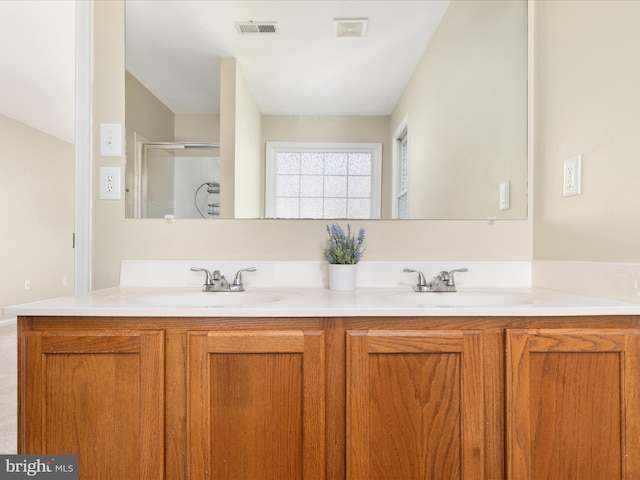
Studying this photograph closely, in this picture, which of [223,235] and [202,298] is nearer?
[202,298]

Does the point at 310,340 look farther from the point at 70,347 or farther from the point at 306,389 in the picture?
the point at 70,347

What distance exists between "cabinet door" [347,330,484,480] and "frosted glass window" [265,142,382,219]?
0.65m

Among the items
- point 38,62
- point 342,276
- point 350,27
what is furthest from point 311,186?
point 38,62

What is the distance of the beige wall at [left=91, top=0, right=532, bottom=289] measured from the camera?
4.88 ft

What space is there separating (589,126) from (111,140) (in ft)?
5.17

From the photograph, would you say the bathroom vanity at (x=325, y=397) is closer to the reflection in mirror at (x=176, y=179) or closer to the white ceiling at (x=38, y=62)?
the reflection in mirror at (x=176, y=179)

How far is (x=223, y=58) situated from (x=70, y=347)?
1.08 meters

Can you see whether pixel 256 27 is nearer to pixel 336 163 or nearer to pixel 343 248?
pixel 336 163

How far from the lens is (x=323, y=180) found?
1.51 meters

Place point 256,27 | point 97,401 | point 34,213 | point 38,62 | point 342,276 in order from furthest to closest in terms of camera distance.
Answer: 1. point 34,213
2. point 38,62
3. point 256,27
4. point 342,276
5. point 97,401

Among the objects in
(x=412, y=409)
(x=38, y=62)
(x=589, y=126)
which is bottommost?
(x=412, y=409)

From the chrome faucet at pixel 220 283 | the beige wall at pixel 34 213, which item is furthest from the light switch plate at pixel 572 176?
the beige wall at pixel 34 213

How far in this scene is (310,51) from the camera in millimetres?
1485

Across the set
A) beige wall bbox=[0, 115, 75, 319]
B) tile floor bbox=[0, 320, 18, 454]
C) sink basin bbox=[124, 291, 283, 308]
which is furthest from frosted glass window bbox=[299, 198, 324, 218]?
beige wall bbox=[0, 115, 75, 319]
